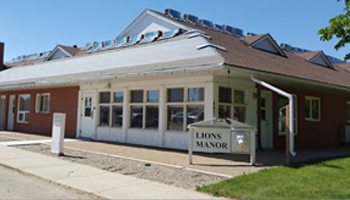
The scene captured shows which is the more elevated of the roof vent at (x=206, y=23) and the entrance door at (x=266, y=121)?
the roof vent at (x=206, y=23)

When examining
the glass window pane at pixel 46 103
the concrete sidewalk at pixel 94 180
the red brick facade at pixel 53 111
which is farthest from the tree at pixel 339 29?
the glass window pane at pixel 46 103

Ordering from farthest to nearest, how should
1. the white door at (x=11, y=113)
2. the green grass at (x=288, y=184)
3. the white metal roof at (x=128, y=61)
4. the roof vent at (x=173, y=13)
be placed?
the white door at (x=11, y=113), the roof vent at (x=173, y=13), the white metal roof at (x=128, y=61), the green grass at (x=288, y=184)

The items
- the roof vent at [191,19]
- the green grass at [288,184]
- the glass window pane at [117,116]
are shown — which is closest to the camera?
the green grass at [288,184]

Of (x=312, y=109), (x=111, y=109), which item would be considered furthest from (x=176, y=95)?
(x=312, y=109)

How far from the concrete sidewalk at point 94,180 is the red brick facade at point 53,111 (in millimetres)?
7110

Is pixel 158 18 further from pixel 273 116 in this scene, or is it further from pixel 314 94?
pixel 314 94

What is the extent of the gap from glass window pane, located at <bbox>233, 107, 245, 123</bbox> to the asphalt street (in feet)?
23.3

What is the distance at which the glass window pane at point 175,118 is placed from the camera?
452 inches

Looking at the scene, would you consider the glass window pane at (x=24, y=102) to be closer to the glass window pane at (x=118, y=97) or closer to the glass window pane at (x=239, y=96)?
the glass window pane at (x=118, y=97)

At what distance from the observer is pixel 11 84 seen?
1741 cm

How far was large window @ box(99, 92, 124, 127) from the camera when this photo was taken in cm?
1353

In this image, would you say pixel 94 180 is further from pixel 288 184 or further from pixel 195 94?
pixel 195 94

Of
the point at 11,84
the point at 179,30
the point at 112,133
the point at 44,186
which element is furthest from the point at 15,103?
the point at 44,186

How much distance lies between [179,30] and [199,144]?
652cm
